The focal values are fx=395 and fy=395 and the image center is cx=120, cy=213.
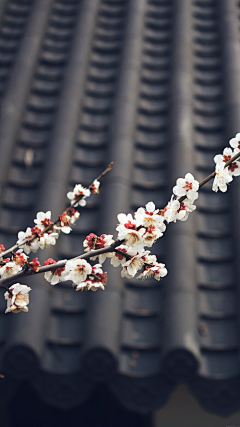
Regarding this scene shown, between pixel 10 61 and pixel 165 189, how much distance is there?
279 centimetres

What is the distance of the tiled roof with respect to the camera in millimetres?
2773

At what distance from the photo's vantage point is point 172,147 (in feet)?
13.1

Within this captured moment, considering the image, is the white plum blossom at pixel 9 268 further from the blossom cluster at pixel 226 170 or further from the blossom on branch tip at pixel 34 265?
the blossom cluster at pixel 226 170

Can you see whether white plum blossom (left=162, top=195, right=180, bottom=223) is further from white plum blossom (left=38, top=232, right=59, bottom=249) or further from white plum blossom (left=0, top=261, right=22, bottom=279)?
white plum blossom (left=0, top=261, right=22, bottom=279)

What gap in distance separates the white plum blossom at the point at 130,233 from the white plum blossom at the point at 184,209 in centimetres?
21

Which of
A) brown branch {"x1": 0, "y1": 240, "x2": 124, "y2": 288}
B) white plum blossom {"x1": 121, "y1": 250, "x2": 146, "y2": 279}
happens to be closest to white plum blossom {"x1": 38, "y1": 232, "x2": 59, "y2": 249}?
brown branch {"x1": 0, "y1": 240, "x2": 124, "y2": 288}

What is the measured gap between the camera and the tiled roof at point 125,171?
2773 mm

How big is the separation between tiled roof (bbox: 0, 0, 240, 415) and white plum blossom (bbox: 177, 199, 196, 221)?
1.30 metres

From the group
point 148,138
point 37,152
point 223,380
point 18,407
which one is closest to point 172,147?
point 148,138

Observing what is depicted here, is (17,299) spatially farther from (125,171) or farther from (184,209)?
(125,171)

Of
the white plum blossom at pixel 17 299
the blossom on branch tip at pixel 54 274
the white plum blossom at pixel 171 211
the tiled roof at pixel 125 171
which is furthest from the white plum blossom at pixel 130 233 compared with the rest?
the tiled roof at pixel 125 171

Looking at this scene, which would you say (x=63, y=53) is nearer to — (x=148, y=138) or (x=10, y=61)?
(x=10, y=61)

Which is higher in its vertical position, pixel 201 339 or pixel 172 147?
pixel 172 147

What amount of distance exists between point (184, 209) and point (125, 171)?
2109 millimetres
